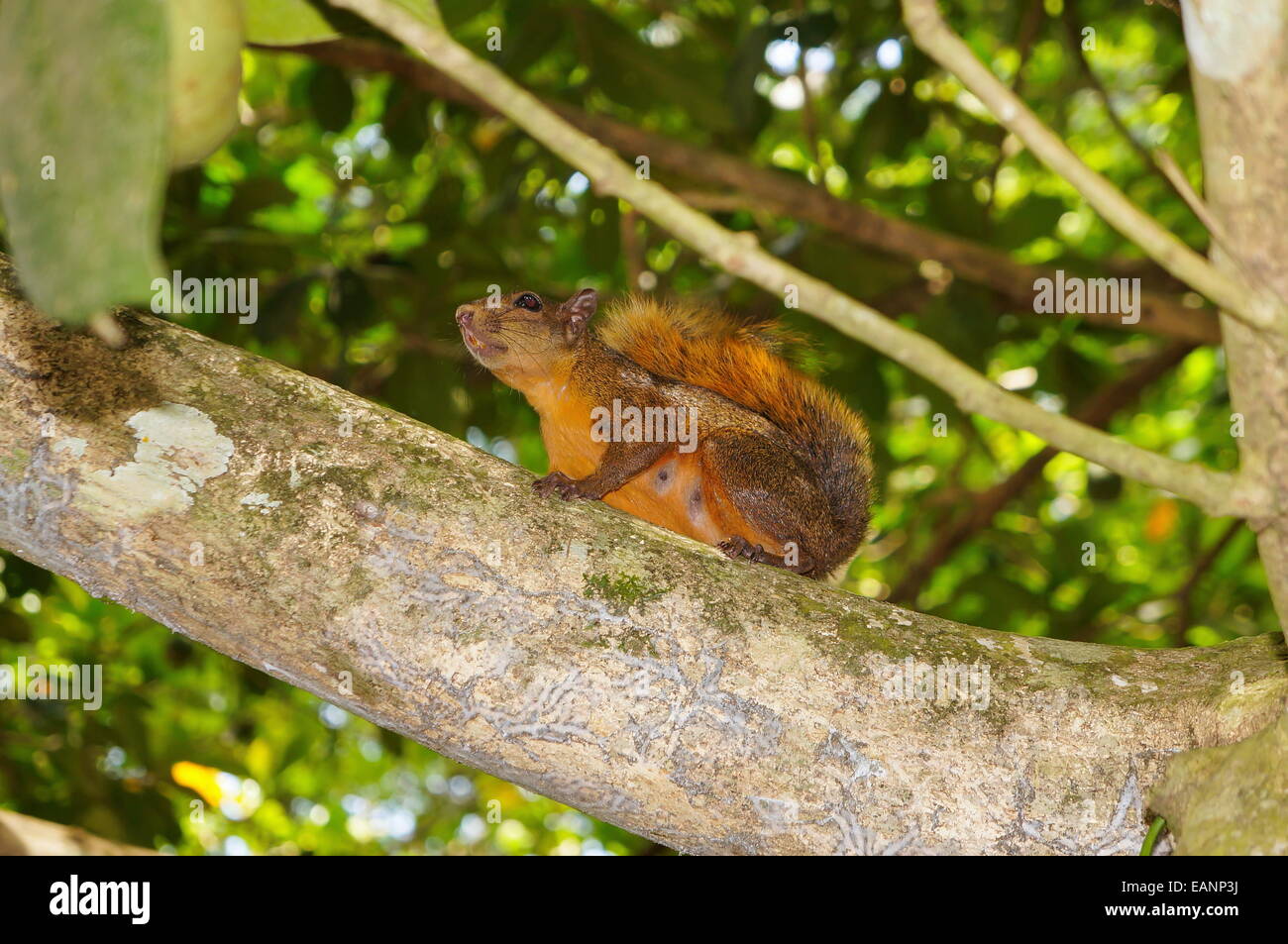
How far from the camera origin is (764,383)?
3.11 meters

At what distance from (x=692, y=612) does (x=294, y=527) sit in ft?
1.73

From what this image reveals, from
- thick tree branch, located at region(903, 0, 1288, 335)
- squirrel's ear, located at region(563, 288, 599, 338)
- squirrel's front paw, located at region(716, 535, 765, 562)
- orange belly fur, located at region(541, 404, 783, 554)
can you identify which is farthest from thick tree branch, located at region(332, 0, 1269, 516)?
squirrel's ear, located at region(563, 288, 599, 338)

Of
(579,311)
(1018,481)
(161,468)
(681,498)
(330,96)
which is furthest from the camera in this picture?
(1018,481)

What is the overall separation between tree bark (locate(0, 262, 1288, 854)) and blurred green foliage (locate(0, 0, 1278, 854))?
1.85 m

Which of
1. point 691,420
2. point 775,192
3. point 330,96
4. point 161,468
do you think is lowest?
point 691,420

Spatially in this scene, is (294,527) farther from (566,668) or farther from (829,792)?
(829,792)

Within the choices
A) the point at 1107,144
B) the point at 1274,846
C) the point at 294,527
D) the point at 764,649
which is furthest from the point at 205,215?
the point at 1107,144

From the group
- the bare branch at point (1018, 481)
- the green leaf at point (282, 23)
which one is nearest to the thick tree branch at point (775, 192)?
the bare branch at point (1018, 481)

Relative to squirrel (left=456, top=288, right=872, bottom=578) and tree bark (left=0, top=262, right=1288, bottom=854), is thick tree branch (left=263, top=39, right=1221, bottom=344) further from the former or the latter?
tree bark (left=0, top=262, right=1288, bottom=854)

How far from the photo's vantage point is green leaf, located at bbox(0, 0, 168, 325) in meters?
0.53

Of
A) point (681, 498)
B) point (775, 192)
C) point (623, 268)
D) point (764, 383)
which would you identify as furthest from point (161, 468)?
point (623, 268)

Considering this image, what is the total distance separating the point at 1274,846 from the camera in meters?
1.25

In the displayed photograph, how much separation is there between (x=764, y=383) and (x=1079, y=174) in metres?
2.31

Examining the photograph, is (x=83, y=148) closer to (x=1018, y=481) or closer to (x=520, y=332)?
(x=520, y=332)
